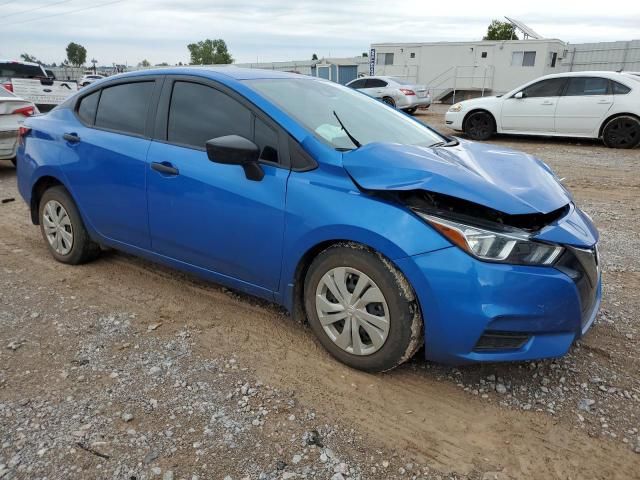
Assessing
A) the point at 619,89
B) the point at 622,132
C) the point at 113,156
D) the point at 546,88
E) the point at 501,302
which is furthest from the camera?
the point at 546,88

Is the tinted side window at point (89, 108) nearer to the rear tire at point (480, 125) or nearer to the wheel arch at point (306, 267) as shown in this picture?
the wheel arch at point (306, 267)

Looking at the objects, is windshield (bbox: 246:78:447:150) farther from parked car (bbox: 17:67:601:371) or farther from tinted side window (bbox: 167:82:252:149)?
tinted side window (bbox: 167:82:252:149)

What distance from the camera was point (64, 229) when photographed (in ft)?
13.9

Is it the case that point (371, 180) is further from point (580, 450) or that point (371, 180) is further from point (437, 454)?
point (580, 450)

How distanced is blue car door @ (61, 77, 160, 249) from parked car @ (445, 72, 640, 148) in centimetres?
963

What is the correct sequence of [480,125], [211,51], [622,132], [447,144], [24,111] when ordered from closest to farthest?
1. [447,144]
2. [24,111]
3. [622,132]
4. [480,125]
5. [211,51]

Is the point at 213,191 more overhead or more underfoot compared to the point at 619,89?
more underfoot

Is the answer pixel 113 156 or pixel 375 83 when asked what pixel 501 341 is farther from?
pixel 375 83

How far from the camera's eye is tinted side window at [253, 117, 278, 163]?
2.88 meters

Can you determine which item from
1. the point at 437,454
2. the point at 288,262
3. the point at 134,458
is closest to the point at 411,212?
the point at 288,262

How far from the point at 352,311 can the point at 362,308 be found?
7 centimetres

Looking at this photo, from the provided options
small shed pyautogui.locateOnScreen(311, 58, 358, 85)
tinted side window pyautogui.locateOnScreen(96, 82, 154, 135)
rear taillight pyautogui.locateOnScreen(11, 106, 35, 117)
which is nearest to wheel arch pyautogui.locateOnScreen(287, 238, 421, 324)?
tinted side window pyautogui.locateOnScreen(96, 82, 154, 135)

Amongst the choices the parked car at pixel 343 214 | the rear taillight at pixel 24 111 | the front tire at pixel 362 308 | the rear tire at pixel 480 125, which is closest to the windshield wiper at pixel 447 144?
the parked car at pixel 343 214

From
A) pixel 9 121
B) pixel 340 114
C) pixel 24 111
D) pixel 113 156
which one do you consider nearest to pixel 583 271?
pixel 340 114
